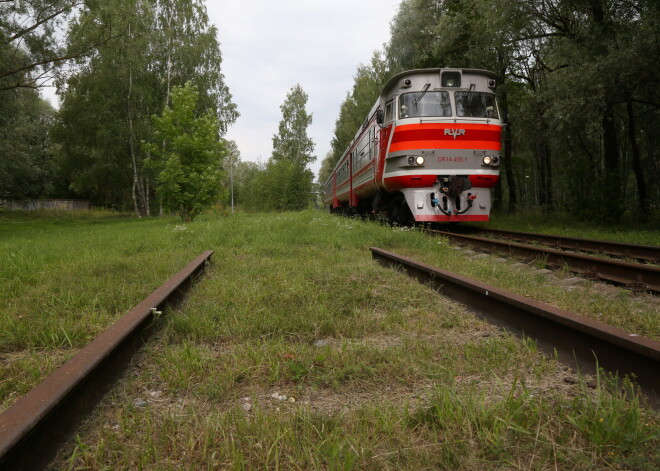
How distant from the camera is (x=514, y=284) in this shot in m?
4.22

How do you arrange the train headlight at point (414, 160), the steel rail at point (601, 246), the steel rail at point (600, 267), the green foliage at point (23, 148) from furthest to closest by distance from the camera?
1. the green foliage at point (23, 148)
2. the train headlight at point (414, 160)
3. the steel rail at point (601, 246)
4. the steel rail at point (600, 267)

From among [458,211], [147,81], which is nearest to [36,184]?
[147,81]

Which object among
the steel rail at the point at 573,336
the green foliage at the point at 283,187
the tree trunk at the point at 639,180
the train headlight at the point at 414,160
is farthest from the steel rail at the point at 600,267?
the green foliage at the point at 283,187

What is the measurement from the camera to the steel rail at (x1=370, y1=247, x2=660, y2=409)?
5.83 feet

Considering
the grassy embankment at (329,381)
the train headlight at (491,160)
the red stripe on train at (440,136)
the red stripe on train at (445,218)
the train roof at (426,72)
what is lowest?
the grassy embankment at (329,381)

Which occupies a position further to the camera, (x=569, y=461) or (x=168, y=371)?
A: (x=168, y=371)

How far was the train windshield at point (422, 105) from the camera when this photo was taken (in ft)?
30.9

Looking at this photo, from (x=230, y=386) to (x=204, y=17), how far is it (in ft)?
102

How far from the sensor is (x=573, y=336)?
2219 mm

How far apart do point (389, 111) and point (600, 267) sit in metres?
6.26

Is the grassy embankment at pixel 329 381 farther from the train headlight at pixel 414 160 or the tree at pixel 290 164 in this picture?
the tree at pixel 290 164

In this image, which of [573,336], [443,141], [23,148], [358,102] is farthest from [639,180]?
[23,148]

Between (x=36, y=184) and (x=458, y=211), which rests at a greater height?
(x=36, y=184)

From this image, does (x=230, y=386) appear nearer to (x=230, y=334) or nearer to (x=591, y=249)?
(x=230, y=334)
